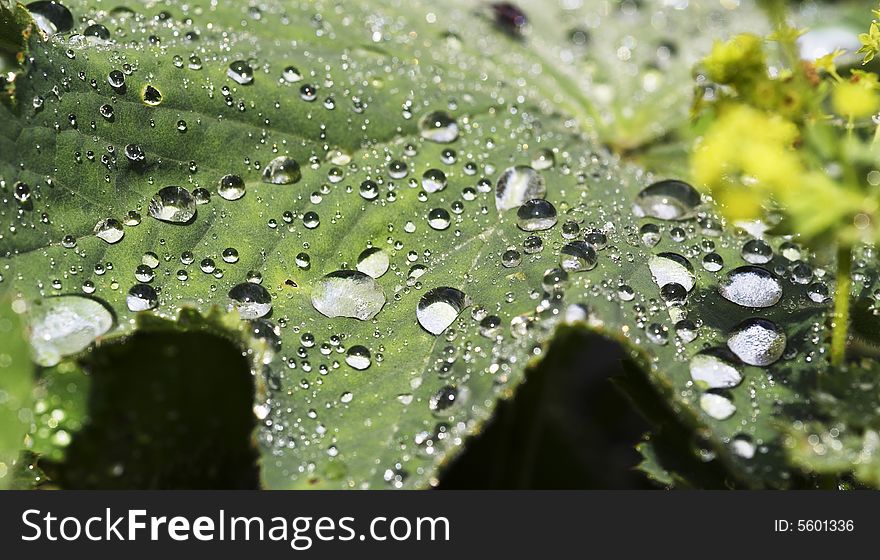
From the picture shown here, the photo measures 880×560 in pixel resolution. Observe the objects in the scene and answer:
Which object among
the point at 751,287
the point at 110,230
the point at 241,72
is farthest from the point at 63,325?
the point at 751,287

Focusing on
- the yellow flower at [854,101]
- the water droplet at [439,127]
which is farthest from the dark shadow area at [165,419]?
the yellow flower at [854,101]

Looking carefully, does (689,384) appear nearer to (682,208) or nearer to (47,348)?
(682,208)

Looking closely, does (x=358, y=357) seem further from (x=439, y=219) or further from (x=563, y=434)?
(x=563, y=434)

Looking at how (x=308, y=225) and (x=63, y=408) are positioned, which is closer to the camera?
(x=308, y=225)

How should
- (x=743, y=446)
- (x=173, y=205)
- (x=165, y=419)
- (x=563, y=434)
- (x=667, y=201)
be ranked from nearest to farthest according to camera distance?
(x=743, y=446) < (x=173, y=205) < (x=667, y=201) < (x=165, y=419) < (x=563, y=434)

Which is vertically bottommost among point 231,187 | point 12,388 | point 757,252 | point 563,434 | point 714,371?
point 714,371

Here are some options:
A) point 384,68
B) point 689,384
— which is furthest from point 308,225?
point 689,384
